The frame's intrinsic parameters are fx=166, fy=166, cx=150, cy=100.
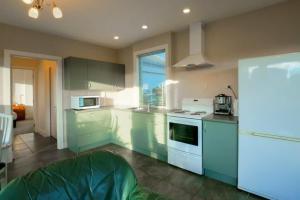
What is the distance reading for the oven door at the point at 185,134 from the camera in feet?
8.53

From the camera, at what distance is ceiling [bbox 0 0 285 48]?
2410 mm

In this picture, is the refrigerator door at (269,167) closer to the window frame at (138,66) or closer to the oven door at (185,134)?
the oven door at (185,134)

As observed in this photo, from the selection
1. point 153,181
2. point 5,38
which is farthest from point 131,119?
point 5,38

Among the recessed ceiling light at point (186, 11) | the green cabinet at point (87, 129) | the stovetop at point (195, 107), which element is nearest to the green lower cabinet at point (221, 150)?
the stovetop at point (195, 107)

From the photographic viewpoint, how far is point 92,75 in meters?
3.98

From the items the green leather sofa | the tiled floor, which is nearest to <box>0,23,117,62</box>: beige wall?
the tiled floor

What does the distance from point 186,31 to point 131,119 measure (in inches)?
86.6

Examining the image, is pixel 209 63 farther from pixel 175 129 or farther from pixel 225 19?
pixel 175 129

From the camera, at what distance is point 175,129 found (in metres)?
2.89

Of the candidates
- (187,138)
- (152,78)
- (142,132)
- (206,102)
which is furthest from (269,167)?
(152,78)

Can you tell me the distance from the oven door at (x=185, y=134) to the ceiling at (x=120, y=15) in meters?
1.76

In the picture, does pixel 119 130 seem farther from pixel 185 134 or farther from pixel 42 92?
pixel 42 92

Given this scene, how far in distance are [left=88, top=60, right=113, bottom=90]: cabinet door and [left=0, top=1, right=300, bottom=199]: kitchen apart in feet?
0.08

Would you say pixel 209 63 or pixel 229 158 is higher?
pixel 209 63
